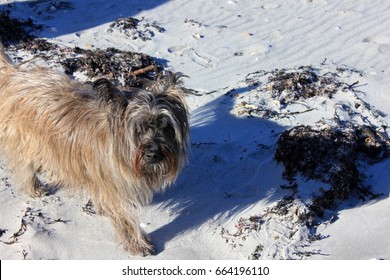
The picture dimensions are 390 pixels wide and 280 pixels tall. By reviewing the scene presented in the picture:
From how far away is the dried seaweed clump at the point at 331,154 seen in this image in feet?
17.8

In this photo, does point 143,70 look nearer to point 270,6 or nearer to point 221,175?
point 221,175

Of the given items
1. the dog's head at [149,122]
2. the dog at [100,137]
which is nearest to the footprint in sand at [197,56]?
the dog at [100,137]

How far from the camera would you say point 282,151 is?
19.2ft

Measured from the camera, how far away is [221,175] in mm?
5832

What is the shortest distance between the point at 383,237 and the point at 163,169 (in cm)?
197

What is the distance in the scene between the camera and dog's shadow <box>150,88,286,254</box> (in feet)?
17.8

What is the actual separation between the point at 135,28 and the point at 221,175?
3436 mm

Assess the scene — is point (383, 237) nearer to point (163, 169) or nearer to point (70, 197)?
point (163, 169)

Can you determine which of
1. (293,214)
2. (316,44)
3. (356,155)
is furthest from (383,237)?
(316,44)

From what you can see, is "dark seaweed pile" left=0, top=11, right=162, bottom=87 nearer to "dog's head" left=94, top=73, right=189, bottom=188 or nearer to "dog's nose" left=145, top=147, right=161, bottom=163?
"dog's head" left=94, top=73, right=189, bottom=188

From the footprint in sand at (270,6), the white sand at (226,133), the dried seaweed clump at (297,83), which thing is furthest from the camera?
the footprint in sand at (270,6)

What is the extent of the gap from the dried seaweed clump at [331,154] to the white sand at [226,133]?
12 centimetres

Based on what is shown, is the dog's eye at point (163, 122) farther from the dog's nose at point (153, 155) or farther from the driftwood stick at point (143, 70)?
the driftwood stick at point (143, 70)
